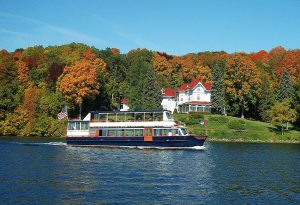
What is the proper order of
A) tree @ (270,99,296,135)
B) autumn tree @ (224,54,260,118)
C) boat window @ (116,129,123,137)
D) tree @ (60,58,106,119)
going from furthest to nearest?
autumn tree @ (224,54,260,118), tree @ (60,58,106,119), tree @ (270,99,296,135), boat window @ (116,129,123,137)

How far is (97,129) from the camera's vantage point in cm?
6275

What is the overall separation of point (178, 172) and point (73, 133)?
29227 mm

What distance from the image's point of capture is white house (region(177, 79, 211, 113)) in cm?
11144

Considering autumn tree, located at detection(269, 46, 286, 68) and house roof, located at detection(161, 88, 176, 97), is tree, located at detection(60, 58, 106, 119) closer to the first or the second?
house roof, located at detection(161, 88, 176, 97)

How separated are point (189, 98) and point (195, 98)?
2020 mm

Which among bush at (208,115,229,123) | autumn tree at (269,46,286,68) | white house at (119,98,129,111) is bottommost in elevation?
bush at (208,115,229,123)

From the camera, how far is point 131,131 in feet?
201

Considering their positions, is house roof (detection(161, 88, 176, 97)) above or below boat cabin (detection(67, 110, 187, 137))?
above

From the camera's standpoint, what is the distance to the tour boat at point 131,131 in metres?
59.2

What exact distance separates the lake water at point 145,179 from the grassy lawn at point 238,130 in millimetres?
34106

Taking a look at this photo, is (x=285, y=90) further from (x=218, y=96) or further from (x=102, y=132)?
(x=102, y=132)

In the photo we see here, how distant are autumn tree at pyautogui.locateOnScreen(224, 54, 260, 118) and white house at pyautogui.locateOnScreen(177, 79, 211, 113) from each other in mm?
10152

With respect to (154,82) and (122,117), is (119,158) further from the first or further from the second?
(154,82)

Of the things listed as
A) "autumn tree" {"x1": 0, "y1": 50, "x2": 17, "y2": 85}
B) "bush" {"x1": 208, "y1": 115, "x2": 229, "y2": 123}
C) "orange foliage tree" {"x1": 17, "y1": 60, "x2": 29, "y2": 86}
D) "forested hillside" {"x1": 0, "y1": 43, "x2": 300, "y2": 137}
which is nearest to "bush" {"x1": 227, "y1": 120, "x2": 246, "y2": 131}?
"bush" {"x1": 208, "y1": 115, "x2": 229, "y2": 123}
